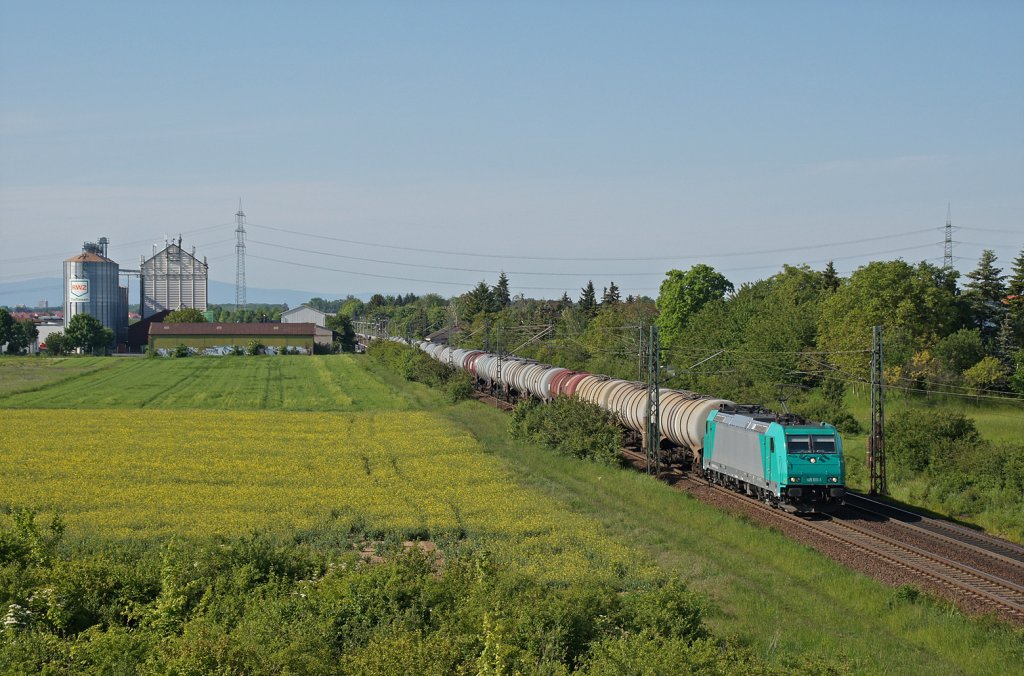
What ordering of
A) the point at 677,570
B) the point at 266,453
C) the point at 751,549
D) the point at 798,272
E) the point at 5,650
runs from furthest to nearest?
1. the point at 798,272
2. the point at 266,453
3. the point at 751,549
4. the point at 677,570
5. the point at 5,650

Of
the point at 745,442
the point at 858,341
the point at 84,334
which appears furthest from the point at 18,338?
the point at 745,442

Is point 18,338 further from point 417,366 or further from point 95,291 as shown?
point 417,366

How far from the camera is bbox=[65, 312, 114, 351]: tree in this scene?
151875 millimetres

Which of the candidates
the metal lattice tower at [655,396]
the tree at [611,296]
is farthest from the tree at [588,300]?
the metal lattice tower at [655,396]

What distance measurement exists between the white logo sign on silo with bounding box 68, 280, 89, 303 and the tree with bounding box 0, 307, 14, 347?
14938 mm

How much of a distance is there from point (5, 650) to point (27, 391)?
76.1m

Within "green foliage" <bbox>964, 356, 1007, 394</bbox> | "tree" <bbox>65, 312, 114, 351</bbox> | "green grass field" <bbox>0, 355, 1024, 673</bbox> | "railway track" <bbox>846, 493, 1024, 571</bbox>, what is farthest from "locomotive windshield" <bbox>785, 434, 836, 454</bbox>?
"tree" <bbox>65, 312, 114, 351</bbox>

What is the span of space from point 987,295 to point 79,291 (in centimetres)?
14912

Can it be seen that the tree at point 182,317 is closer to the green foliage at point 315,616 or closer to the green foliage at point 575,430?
the green foliage at point 575,430

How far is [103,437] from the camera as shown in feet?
167

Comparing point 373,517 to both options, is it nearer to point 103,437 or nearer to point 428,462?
point 428,462

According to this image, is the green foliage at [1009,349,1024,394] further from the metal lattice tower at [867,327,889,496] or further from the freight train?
the freight train

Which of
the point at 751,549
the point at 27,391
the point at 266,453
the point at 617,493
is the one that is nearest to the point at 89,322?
the point at 27,391

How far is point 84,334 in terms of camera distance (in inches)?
6009
